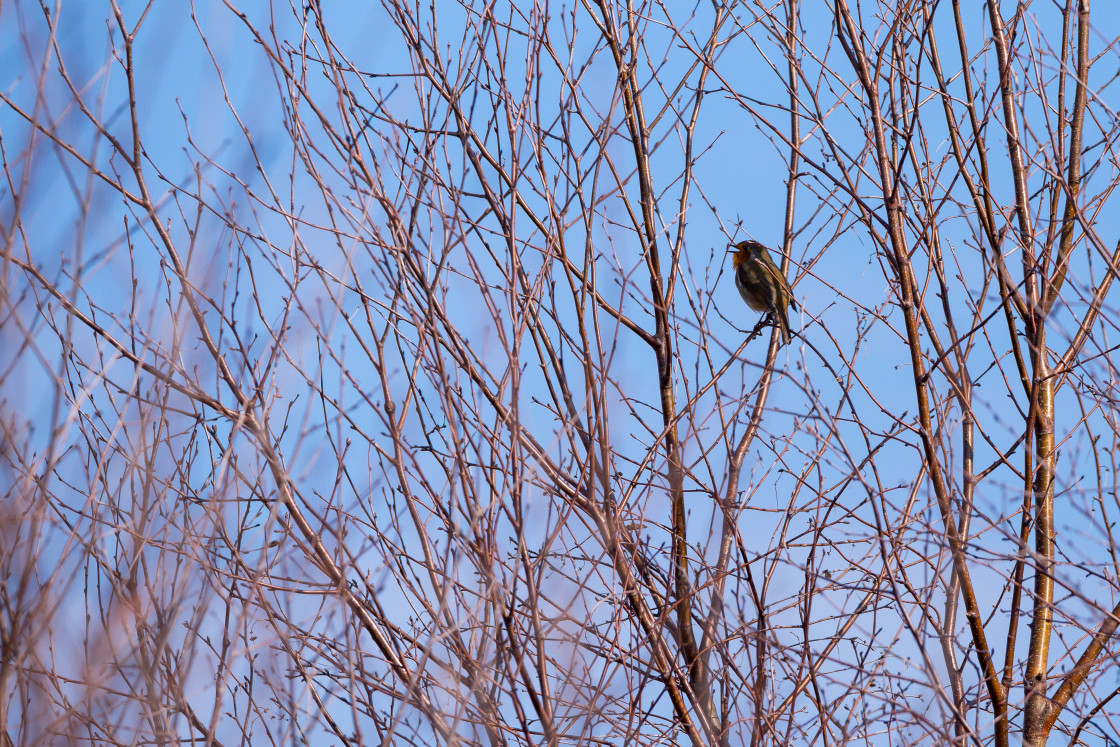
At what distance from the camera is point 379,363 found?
3.38m

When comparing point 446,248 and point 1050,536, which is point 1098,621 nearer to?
point 1050,536

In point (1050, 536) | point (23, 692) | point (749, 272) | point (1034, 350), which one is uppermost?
point (749, 272)

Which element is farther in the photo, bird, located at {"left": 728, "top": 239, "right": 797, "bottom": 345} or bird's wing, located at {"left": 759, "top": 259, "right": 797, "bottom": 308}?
bird, located at {"left": 728, "top": 239, "right": 797, "bottom": 345}

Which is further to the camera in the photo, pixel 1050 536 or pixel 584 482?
pixel 1050 536

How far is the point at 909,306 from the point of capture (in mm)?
3752

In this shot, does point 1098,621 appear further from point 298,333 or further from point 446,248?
point 298,333

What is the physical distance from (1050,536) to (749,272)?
3.64 meters

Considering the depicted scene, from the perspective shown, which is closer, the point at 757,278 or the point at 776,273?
the point at 776,273

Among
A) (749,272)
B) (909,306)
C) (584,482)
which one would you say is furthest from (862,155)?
(749,272)

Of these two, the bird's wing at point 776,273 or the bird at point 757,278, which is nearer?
the bird's wing at point 776,273

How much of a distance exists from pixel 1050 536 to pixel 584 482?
1.84 metres

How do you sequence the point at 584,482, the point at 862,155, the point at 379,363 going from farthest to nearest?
the point at 862,155 → the point at 584,482 → the point at 379,363

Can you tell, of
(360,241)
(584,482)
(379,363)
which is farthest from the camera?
(584,482)

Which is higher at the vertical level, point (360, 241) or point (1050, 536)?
point (360, 241)
